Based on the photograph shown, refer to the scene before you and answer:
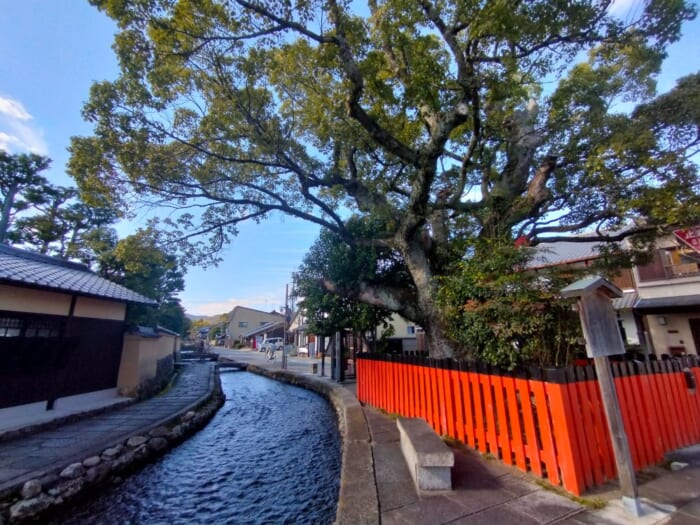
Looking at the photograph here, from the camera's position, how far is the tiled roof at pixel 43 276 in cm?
639

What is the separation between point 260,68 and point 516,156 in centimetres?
680

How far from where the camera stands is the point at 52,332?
7.48m

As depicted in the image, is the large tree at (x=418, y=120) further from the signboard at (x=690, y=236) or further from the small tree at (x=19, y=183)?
the small tree at (x=19, y=183)

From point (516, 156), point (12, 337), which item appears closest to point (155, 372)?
point (12, 337)

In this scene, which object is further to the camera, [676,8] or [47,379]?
[47,379]

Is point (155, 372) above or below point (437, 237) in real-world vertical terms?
below

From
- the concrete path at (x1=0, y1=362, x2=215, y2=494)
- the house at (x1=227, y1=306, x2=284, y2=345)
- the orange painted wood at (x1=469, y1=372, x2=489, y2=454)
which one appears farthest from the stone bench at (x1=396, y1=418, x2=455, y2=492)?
the house at (x1=227, y1=306, x2=284, y2=345)

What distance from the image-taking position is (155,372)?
434 inches

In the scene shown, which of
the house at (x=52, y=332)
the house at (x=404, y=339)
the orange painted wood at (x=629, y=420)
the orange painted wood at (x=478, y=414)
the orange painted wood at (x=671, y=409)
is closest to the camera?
the orange painted wood at (x=629, y=420)

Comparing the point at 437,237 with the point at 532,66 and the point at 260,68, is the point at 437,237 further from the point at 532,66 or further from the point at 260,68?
the point at 260,68

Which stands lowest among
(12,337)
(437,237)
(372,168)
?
(12,337)

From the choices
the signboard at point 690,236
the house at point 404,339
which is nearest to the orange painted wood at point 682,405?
the signboard at point 690,236

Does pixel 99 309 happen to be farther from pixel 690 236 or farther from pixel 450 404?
pixel 690 236

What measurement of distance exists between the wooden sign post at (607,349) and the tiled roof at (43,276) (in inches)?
375
